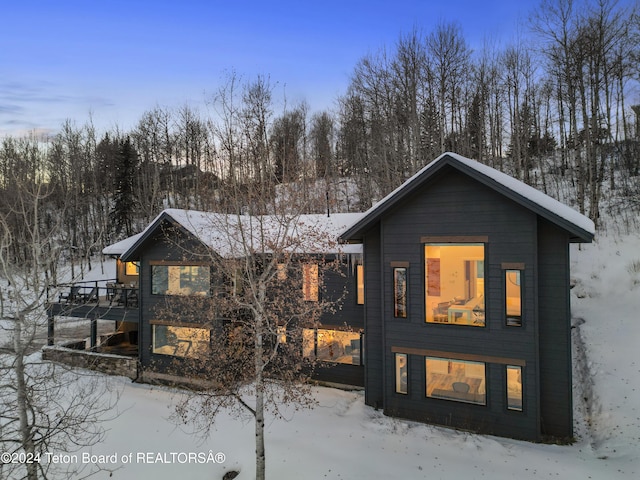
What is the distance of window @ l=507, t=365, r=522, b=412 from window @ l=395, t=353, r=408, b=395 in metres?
2.86

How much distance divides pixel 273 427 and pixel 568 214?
10.5 m

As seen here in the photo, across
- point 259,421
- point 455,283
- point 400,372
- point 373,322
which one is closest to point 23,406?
point 259,421

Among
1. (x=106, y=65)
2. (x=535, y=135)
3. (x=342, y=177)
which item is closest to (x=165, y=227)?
(x=106, y=65)

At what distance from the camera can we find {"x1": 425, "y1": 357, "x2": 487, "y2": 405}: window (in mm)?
11180

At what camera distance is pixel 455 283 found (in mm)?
11922

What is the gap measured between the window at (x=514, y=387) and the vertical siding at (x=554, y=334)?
71 cm

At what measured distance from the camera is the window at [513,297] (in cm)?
1067

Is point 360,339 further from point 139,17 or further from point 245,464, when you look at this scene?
point 139,17

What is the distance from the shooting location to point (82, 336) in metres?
22.8

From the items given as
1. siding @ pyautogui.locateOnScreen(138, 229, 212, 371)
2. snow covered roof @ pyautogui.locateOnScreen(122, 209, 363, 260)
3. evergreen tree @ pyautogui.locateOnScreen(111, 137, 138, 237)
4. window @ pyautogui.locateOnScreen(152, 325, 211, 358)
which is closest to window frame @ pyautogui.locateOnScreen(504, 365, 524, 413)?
snow covered roof @ pyautogui.locateOnScreen(122, 209, 363, 260)

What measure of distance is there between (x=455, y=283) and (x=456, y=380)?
2.87 meters

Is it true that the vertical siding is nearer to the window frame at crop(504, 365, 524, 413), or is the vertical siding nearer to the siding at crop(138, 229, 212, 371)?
the window frame at crop(504, 365, 524, 413)

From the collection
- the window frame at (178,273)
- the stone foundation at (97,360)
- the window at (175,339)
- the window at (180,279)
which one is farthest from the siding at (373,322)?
the stone foundation at (97,360)

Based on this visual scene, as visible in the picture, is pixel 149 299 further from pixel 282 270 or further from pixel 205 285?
pixel 282 270
